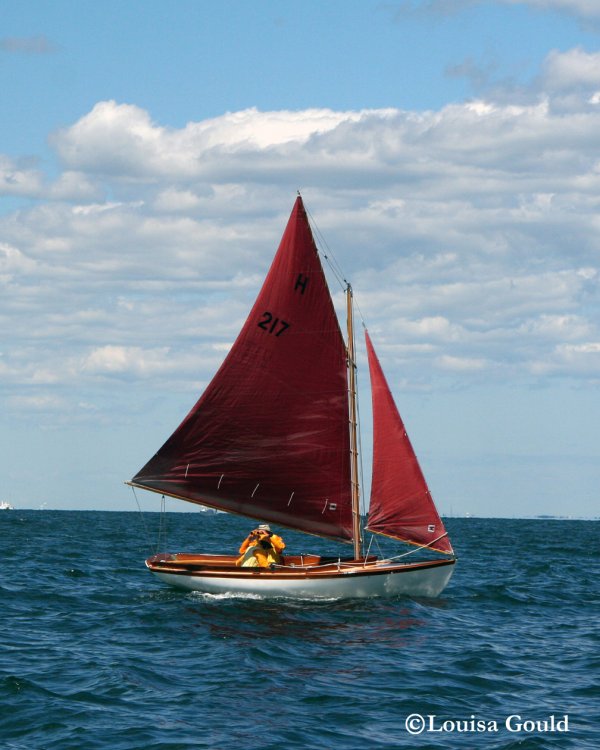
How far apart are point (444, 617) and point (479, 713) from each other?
429 inches

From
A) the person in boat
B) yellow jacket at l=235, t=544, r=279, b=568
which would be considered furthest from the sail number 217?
yellow jacket at l=235, t=544, r=279, b=568

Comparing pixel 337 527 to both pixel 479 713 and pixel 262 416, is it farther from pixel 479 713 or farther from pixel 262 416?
pixel 479 713

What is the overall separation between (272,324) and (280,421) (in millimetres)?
2990

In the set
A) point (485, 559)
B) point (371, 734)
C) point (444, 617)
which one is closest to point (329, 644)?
point (444, 617)

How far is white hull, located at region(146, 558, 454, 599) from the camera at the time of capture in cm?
3300

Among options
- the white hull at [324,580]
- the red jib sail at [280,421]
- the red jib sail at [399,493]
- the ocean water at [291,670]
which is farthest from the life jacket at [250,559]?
the red jib sail at [399,493]

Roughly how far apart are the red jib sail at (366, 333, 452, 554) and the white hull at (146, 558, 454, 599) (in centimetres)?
100

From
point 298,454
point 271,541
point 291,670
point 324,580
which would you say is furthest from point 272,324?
point 291,670

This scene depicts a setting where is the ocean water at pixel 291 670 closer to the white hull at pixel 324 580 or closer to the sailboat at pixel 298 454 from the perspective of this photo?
the white hull at pixel 324 580

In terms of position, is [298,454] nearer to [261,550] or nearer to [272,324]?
[261,550]

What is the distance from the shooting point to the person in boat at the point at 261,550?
3403 cm

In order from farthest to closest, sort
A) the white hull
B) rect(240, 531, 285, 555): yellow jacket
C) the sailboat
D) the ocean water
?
rect(240, 531, 285, 555): yellow jacket < the sailboat < the white hull < the ocean water

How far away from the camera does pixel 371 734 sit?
1900cm

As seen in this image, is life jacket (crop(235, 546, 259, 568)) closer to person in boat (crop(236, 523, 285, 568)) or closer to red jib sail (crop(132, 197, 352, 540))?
person in boat (crop(236, 523, 285, 568))
